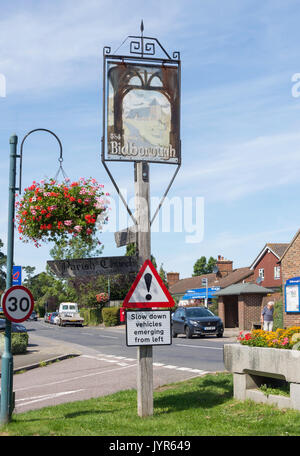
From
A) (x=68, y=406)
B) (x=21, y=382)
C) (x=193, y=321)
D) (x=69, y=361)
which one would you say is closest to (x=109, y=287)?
(x=193, y=321)

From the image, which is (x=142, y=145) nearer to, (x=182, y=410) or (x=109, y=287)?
(x=182, y=410)

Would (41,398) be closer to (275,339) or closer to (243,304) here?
(275,339)

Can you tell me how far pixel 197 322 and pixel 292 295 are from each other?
5183mm

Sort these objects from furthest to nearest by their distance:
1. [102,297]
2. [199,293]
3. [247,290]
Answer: [102,297], [199,293], [247,290]

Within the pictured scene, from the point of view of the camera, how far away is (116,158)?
9133 millimetres

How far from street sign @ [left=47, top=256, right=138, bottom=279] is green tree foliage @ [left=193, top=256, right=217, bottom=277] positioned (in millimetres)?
108868

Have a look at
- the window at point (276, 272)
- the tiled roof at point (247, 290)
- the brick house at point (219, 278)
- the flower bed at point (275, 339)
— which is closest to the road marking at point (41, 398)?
the flower bed at point (275, 339)

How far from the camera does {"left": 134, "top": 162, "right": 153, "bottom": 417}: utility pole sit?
844cm

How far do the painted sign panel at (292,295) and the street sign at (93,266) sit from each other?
21.4 metres

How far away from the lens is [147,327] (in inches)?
334

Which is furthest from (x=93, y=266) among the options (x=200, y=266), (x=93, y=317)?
(x=200, y=266)

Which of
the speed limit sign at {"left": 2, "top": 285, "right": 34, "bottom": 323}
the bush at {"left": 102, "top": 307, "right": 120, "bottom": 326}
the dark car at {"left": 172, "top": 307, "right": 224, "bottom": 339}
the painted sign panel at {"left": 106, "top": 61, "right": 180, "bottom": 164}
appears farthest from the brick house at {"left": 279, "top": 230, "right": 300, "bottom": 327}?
the bush at {"left": 102, "top": 307, "right": 120, "bottom": 326}

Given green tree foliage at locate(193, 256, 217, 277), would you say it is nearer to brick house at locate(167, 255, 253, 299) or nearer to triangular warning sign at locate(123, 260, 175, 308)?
brick house at locate(167, 255, 253, 299)
